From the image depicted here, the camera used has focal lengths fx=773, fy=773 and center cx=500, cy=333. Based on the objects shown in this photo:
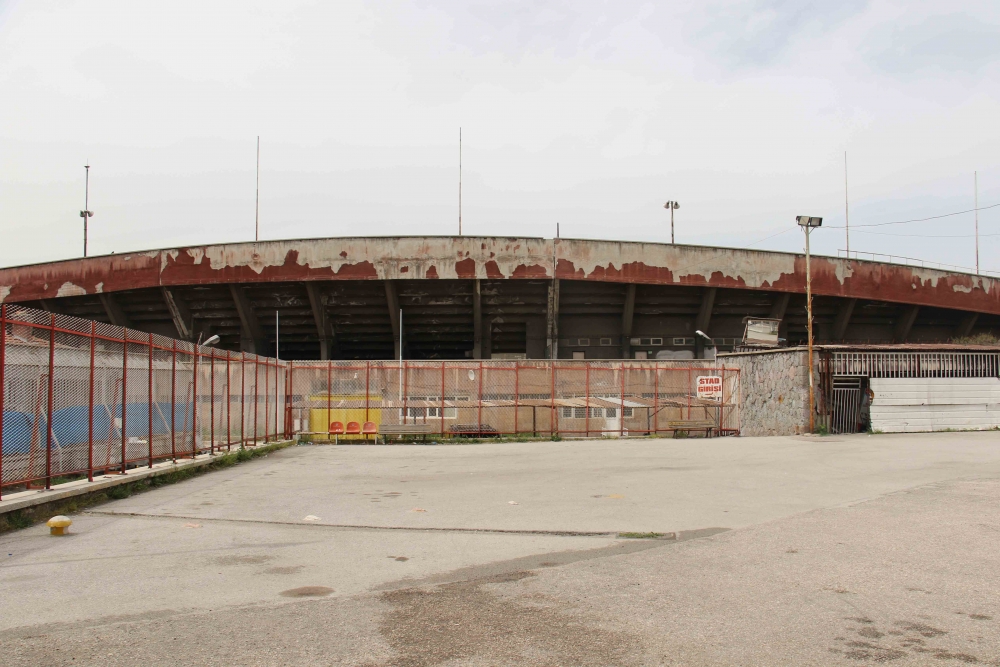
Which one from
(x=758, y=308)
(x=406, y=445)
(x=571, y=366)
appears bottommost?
(x=406, y=445)

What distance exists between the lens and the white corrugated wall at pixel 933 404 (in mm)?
23078

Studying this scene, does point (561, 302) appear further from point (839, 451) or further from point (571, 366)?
point (839, 451)

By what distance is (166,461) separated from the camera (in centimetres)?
1429

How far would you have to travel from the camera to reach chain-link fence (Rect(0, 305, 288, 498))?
30.5 ft

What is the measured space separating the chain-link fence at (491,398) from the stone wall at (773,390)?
4.19ft

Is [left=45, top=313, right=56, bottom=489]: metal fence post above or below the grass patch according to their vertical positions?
above

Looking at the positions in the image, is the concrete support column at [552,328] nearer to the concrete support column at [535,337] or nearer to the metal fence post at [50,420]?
the concrete support column at [535,337]

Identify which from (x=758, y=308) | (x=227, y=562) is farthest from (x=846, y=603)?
(x=758, y=308)

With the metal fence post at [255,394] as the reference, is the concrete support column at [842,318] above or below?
above

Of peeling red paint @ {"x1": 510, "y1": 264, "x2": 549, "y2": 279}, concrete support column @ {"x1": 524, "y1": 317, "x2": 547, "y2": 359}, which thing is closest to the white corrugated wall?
peeling red paint @ {"x1": 510, "y1": 264, "x2": 549, "y2": 279}

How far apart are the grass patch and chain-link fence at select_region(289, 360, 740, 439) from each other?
314 inches

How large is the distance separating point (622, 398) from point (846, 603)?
20.5 m

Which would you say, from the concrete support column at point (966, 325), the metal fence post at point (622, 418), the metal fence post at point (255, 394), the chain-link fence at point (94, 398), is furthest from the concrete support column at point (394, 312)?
the concrete support column at point (966, 325)

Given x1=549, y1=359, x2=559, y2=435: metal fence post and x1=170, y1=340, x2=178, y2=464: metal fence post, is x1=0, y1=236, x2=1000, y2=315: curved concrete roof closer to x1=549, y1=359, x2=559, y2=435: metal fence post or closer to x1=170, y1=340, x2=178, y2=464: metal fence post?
x1=549, y1=359, x2=559, y2=435: metal fence post
